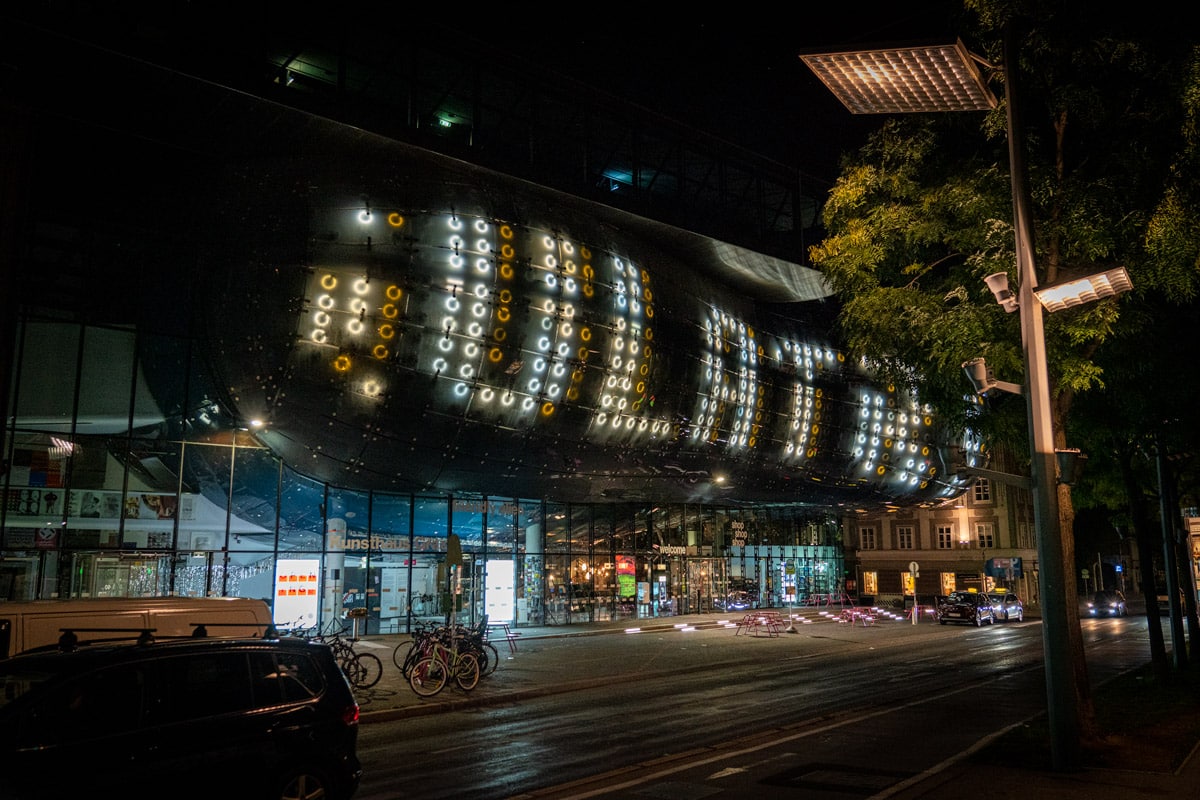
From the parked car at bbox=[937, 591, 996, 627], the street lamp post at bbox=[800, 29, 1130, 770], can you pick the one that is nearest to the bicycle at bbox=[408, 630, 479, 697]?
the street lamp post at bbox=[800, 29, 1130, 770]

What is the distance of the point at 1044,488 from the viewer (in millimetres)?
10242

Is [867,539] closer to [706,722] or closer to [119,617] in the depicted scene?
[706,722]

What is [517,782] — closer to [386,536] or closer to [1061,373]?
[1061,373]

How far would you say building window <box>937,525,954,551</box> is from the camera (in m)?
66.4

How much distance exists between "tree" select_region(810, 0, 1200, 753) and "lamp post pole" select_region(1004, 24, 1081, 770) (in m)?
1.05

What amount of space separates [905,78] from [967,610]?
35.5 meters

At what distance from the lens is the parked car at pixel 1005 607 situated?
138 feet

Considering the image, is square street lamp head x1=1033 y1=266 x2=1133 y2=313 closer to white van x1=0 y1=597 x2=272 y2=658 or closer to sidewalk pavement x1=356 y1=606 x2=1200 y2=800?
sidewalk pavement x1=356 y1=606 x2=1200 y2=800

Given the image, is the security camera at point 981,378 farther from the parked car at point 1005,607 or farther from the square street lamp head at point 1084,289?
the parked car at point 1005,607

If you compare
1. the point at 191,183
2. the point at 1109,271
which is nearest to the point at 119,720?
the point at 1109,271

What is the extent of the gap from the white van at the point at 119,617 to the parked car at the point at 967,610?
1388 inches

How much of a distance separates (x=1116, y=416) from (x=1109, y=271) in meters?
9.78

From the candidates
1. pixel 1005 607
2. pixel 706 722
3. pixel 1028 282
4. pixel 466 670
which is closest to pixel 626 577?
pixel 1005 607

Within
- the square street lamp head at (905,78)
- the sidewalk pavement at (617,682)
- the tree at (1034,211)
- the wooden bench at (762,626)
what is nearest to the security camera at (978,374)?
the tree at (1034,211)
